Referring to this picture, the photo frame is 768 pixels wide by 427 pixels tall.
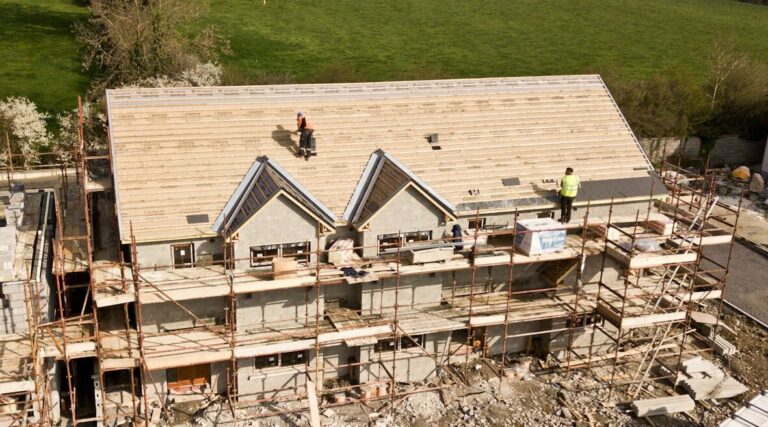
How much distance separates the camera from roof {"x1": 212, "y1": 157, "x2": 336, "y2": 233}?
90.1 ft

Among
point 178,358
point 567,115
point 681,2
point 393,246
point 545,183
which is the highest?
point 681,2

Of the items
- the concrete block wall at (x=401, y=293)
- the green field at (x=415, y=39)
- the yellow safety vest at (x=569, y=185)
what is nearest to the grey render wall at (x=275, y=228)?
the concrete block wall at (x=401, y=293)

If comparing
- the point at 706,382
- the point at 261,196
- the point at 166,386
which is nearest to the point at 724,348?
the point at 706,382

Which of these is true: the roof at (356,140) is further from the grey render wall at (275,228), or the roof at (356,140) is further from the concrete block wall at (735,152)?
the concrete block wall at (735,152)

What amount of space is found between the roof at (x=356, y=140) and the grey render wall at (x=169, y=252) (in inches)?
23.6

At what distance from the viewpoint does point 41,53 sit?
64188mm

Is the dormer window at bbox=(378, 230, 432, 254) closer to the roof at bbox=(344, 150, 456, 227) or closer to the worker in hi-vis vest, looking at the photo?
the roof at bbox=(344, 150, 456, 227)

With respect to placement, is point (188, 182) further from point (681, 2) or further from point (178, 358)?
point (681, 2)

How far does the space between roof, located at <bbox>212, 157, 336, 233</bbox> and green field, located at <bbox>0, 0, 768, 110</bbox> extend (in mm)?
29382

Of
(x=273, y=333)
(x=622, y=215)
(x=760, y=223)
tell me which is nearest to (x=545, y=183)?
(x=622, y=215)

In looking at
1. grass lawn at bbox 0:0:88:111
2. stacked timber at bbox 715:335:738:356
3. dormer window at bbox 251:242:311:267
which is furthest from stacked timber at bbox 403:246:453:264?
grass lawn at bbox 0:0:88:111

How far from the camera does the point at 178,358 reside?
85.9 feet

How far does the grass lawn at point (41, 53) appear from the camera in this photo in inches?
2248

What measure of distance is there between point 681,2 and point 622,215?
277 feet
